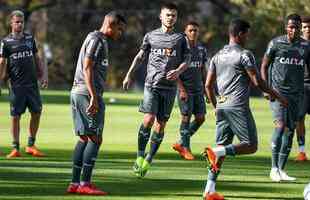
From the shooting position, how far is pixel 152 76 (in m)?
16.8

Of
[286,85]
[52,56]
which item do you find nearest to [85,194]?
[286,85]

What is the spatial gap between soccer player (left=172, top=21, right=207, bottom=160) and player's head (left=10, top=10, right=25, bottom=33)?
2.79 metres

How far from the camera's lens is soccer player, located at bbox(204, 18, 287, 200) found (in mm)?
14133

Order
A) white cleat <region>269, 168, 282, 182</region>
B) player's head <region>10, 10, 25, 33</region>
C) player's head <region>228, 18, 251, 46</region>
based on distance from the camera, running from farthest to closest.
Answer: player's head <region>10, 10, 25, 33</region> < white cleat <region>269, 168, 282, 182</region> < player's head <region>228, 18, 251, 46</region>

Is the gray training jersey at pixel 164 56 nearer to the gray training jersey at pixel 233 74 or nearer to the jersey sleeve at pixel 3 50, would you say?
the gray training jersey at pixel 233 74

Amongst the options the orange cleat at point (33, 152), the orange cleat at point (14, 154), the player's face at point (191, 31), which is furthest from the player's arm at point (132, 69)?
the orange cleat at point (33, 152)

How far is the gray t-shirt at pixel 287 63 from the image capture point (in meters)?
16.9

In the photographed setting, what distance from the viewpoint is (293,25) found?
54.3 feet

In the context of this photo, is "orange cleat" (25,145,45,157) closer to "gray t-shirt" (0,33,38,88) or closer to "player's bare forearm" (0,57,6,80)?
"gray t-shirt" (0,33,38,88)

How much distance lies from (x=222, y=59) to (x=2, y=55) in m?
6.04

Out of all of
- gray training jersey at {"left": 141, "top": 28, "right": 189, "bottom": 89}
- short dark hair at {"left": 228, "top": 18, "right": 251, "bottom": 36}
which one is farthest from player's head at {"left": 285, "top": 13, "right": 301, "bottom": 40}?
short dark hair at {"left": 228, "top": 18, "right": 251, "bottom": 36}

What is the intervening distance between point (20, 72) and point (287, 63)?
4.75m

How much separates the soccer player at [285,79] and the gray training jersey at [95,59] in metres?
2.95

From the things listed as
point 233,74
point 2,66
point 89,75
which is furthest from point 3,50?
point 233,74
